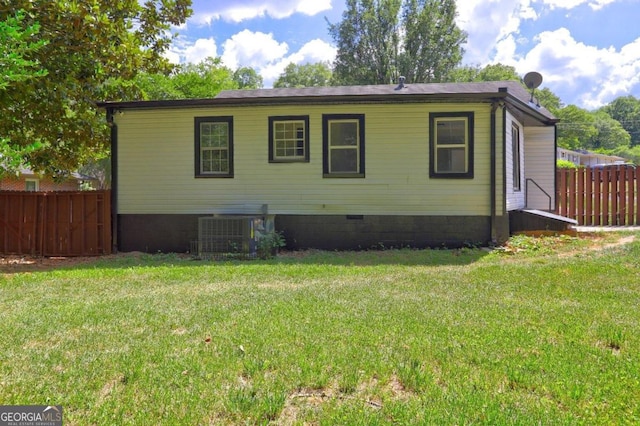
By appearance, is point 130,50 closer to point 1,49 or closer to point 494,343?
point 1,49

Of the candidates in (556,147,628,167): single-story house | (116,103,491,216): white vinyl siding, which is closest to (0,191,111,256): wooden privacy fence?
(116,103,491,216): white vinyl siding

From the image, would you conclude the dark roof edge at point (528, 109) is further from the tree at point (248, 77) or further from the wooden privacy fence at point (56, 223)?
the tree at point (248, 77)

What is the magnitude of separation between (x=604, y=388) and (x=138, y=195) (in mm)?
9981

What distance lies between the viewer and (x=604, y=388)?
8.93 feet

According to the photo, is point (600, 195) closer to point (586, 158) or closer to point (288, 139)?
point (288, 139)

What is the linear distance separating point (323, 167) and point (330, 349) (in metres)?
6.96

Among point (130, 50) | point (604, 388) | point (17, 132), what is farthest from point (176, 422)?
point (17, 132)

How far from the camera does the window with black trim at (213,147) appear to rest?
10320 mm

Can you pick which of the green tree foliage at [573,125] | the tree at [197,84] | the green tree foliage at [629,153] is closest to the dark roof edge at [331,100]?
the tree at [197,84]

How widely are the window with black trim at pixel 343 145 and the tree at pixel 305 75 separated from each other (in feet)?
124

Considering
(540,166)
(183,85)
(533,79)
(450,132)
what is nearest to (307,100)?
(450,132)

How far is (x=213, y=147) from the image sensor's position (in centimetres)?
1044
